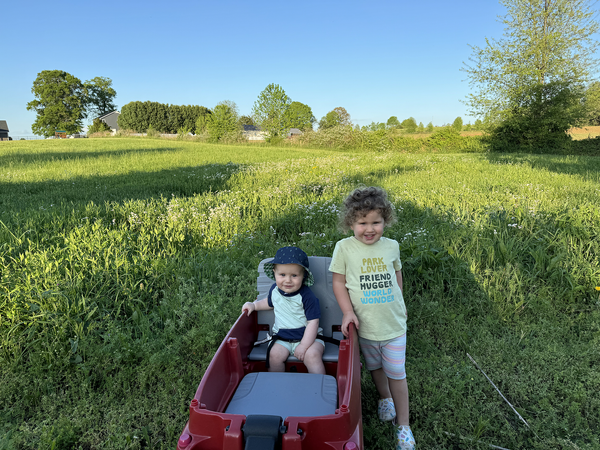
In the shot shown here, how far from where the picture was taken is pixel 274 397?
6.47 ft

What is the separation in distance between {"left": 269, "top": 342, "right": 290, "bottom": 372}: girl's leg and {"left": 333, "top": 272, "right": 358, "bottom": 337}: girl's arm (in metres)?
0.43

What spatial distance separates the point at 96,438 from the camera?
214cm

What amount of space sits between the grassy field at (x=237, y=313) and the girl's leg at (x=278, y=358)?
62cm

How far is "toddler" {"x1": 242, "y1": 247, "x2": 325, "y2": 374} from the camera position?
2.34 meters

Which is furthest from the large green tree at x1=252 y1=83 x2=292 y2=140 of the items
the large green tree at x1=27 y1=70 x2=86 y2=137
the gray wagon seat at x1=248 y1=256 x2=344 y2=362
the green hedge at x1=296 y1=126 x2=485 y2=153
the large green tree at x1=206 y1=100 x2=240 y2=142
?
the gray wagon seat at x1=248 y1=256 x2=344 y2=362

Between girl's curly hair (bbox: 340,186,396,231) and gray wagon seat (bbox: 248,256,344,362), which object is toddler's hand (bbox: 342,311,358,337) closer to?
gray wagon seat (bbox: 248,256,344,362)

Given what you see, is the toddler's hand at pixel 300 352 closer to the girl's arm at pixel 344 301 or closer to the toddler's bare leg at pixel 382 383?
the girl's arm at pixel 344 301

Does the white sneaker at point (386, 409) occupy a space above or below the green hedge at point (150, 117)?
below

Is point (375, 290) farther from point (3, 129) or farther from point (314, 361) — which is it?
point (3, 129)

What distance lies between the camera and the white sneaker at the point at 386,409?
2312 mm

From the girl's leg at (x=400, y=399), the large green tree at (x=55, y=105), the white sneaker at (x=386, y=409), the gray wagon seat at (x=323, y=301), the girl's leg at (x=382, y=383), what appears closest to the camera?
the girl's leg at (x=400, y=399)

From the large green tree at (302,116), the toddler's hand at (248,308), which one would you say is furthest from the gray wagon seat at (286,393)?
the large green tree at (302,116)

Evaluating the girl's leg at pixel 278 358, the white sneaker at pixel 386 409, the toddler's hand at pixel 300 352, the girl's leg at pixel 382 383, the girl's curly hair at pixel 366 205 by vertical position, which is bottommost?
the white sneaker at pixel 386 409

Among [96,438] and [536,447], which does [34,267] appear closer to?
[96,438]
